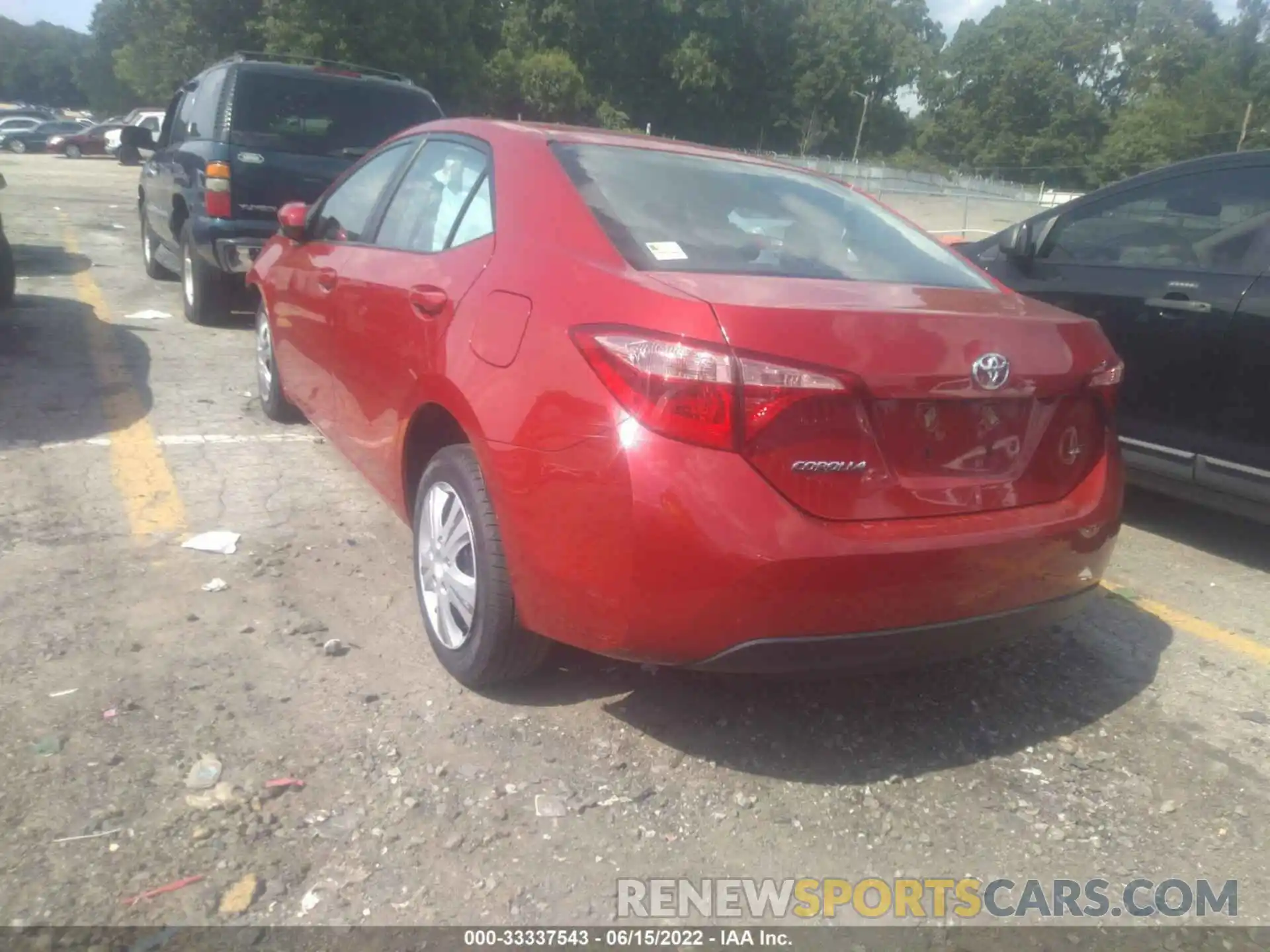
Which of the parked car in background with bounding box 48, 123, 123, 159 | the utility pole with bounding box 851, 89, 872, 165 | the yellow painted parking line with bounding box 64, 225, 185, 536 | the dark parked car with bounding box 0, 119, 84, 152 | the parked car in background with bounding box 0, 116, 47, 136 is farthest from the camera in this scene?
the utility pole with bounding box 851, 89, 872, 165

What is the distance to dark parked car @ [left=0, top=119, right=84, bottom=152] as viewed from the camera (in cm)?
4069

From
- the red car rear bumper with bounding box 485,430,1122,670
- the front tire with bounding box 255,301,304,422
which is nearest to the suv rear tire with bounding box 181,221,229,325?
the front tire with bounding box 255,301,304,422

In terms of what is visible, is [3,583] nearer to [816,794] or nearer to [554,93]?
[816,794]

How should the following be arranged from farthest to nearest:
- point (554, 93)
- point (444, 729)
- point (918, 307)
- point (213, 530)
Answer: point (554, 93) < point (213, 530) < point (444, 729) < point (918, 307)

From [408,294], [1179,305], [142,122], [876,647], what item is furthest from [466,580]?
[142,122]

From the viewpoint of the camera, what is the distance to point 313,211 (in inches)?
188

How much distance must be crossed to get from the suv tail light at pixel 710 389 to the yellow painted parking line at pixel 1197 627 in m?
2.36

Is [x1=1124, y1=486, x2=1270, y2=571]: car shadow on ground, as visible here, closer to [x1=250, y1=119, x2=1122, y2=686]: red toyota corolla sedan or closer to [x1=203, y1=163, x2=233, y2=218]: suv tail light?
[x1=250, y1=119, x2=1122, y2=686]: red toyota corolla sedan

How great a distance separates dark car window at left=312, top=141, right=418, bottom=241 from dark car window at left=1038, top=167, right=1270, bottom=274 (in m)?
3.13

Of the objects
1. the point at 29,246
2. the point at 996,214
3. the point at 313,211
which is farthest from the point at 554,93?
the point at 313,211

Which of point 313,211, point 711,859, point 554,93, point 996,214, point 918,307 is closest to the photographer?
point 711,859

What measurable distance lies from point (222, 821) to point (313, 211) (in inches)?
118

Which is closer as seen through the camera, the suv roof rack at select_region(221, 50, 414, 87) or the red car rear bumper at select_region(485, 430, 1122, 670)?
the red car rear bumper at select_region(485, 430, 1122, 670)

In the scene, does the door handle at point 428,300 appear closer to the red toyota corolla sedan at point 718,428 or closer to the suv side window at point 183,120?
the red toyota corolla sedan at point 718,428
